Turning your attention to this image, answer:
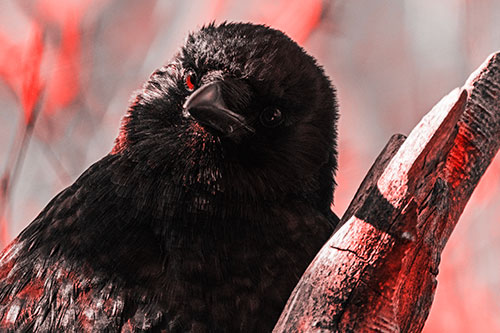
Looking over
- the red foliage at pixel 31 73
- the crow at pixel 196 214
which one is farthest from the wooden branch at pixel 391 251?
the red foliage at pixel 31 73

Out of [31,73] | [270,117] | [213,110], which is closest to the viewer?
[213,110]

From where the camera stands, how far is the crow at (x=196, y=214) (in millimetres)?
1657

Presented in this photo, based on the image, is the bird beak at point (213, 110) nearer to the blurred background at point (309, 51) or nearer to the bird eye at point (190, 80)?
the bird eye at point (190, 80)

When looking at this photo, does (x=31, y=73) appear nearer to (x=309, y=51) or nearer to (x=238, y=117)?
(x=309, y=51)

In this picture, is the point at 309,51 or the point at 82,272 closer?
the point at 82,272

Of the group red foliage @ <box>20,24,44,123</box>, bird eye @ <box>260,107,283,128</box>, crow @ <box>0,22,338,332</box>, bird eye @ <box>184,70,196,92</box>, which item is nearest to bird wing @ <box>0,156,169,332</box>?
crow @ <box>0,22,338,332</box>

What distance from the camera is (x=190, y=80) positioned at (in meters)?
1.78

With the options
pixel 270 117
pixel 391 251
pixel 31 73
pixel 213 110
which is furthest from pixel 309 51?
pixel 391 251

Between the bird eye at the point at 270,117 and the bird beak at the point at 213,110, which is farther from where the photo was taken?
the bird eye at the point at 270,117

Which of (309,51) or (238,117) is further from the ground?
(309,51)

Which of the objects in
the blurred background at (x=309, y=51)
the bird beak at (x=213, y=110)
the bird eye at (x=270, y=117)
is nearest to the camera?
the bird beak at (x=213, y=110)

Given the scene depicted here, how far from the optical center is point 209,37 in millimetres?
1797

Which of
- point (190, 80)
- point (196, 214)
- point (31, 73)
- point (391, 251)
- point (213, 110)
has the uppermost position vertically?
point (31, 73)

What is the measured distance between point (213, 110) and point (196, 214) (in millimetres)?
242
